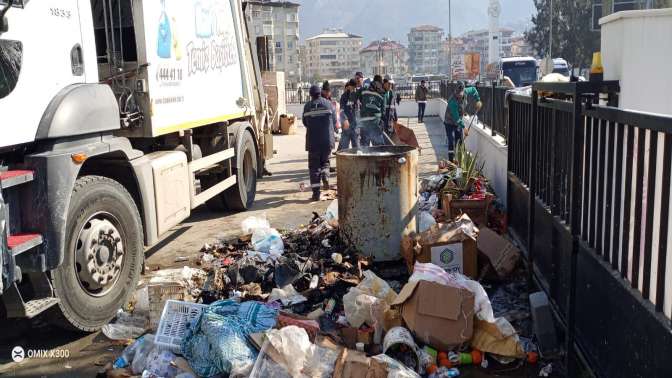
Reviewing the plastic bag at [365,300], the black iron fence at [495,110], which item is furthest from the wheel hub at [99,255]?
the black iron fence at [495,110]

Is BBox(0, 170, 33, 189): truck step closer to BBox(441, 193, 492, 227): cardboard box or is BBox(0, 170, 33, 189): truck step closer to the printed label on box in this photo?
the printed label on box

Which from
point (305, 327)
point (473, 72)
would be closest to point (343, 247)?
point (305, 327)

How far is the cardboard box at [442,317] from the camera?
4.14 meters

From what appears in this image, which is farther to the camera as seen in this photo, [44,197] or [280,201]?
[280,201]

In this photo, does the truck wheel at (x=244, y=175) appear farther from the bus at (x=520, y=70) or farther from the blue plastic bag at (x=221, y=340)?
the bus at (x=520, y=70)

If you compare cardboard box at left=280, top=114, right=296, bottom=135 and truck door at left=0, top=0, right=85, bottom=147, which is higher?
Result: truck door at left=0, top=0, right=85, bottom=147

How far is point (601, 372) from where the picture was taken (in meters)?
3.33

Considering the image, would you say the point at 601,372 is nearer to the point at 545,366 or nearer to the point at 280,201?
the point at 545,366

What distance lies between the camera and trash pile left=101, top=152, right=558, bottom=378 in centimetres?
384

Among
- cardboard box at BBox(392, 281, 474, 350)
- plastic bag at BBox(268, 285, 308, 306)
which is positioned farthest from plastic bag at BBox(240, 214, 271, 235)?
cardboard box at BBox(392, 281, 474, 350)

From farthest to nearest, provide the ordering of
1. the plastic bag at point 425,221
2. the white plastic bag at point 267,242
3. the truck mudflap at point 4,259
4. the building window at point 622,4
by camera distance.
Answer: the building window at point 622,4
the plastic bag at point 425,221
the white plastic bag at point 267,242
the truck mudflap at point 4,259

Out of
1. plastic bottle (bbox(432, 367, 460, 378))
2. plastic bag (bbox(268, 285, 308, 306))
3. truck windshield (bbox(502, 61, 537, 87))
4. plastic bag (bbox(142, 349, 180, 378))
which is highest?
truck windshield (bbox(502, 61, 537, 87))

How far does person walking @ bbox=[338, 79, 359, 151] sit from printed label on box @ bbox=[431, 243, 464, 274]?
264 inches

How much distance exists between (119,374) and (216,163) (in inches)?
175
